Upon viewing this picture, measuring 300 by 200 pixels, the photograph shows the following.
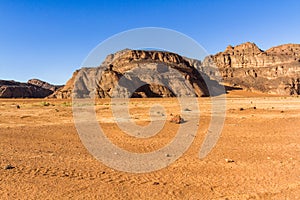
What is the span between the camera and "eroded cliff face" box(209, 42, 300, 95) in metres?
128

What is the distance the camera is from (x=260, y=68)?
155625 millimetres

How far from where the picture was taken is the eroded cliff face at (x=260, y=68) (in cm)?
12812

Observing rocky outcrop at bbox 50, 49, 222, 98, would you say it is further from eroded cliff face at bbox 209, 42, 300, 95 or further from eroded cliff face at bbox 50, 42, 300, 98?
eroded cliff face at bbox 209, 42, 300, 95

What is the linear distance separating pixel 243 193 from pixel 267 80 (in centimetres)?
14815

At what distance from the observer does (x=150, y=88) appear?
295ft

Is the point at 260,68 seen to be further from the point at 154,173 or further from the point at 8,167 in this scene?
the point at 8,167

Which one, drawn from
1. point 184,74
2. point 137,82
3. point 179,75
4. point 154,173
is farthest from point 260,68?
point 154,173

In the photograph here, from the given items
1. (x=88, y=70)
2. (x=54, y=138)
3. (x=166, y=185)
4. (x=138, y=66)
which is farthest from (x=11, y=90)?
(x=166, y=185)

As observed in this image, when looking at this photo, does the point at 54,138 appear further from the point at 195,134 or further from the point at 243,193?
the point at 243,193

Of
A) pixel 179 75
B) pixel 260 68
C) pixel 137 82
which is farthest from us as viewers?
pixel 260 68

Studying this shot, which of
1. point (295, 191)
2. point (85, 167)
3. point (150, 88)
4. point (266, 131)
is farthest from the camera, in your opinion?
point (150, 88)

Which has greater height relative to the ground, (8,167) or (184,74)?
(184,74)

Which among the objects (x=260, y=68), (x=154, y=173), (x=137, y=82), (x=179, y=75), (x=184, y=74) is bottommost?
(x=154, y=173)

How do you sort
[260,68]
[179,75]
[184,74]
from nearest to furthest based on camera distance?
[179,75] → [184,74] → [260,68]
